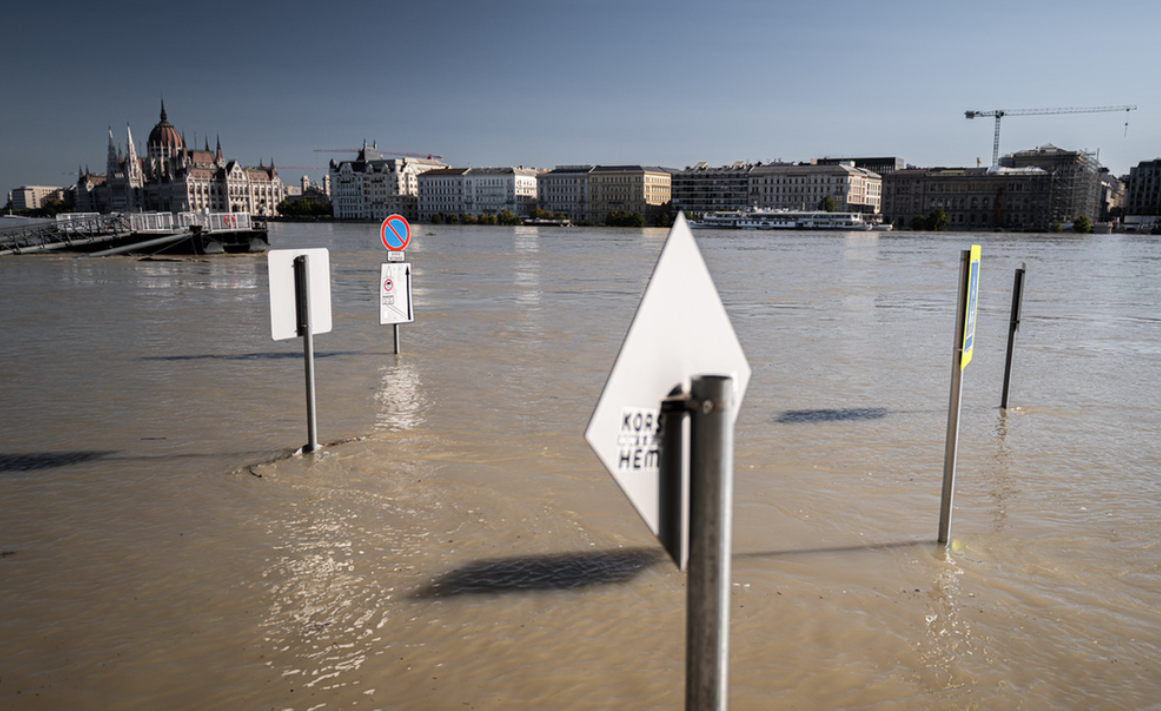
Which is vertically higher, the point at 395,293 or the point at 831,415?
the point at 395,293

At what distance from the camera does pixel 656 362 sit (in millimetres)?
1693

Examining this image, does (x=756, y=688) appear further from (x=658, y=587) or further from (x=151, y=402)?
(x=151, y=402)

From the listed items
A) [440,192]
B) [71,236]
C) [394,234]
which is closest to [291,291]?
[394,234]

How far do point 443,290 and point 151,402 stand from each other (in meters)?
14.1

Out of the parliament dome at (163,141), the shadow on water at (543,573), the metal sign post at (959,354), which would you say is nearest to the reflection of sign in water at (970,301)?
the metal sign post at (959,354)

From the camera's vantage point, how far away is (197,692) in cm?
304

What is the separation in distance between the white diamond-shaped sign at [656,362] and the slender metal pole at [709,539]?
0.21 feet

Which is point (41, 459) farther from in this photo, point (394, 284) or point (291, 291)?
point (394, 284)

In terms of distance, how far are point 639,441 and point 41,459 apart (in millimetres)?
6020

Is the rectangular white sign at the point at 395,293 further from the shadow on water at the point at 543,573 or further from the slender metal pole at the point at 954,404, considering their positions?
the slender metal pole at the point at 954,404

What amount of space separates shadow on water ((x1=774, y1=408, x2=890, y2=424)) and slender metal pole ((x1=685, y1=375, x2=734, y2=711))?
5745 millimetres

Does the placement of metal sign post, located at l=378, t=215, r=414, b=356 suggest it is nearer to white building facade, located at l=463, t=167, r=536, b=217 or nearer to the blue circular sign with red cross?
the blue circular sign with red cross

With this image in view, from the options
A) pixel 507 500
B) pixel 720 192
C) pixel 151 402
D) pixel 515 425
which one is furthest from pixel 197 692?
pixel 720 192

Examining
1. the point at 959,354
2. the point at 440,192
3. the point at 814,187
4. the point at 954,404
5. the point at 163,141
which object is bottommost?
the point at 954,404
